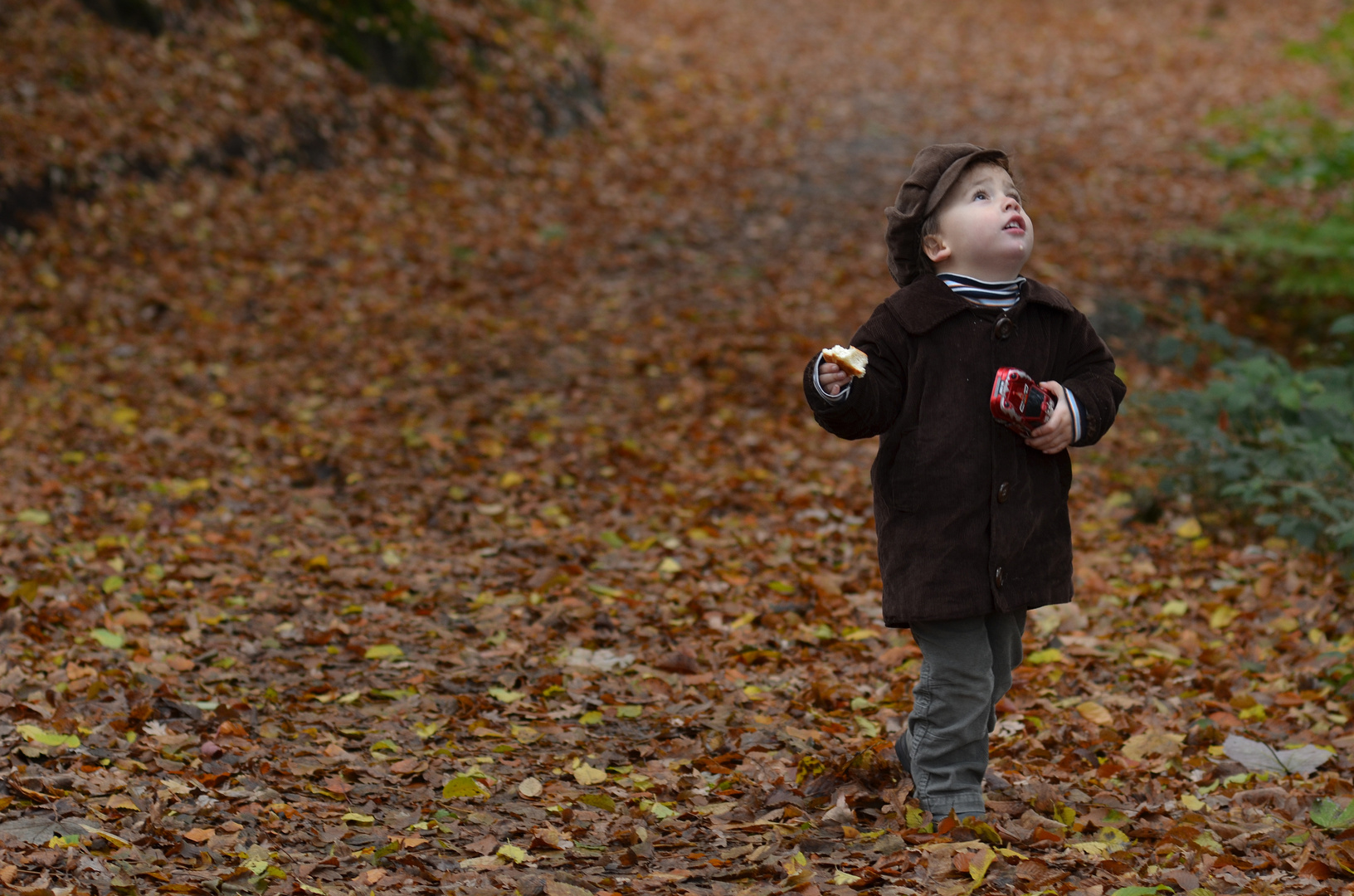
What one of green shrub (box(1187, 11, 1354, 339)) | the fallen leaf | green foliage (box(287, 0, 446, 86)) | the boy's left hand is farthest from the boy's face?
green foliage (box(287, 0, 446, 86))

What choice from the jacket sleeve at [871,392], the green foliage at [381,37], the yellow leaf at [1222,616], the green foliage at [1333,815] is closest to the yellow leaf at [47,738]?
the jacket sleeve at [871,392]

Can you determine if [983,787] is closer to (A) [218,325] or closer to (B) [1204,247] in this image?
(A) [218,325]

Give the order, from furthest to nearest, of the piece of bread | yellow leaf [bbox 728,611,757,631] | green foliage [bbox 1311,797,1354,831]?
yellow leaf [bbox 728,611,757,631] < green foliage [bbox 1311,797,1354,831] < the piece of bread

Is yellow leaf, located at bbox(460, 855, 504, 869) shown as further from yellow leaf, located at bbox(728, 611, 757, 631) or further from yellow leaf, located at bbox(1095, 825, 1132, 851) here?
yellow leaf, located at bbox(728, 611, 757, 631)

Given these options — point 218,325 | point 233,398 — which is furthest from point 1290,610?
point 218,325

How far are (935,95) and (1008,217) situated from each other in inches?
534

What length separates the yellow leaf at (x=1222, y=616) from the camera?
496 centimetres

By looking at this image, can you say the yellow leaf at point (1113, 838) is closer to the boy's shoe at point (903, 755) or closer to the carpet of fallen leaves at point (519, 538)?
the carpet of fallen leaves at point (519, 538)

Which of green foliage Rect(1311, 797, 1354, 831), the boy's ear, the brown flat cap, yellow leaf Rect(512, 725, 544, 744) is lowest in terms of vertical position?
yellow leaf Rect(512, 725, 544, 744)

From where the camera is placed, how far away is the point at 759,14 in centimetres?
1980

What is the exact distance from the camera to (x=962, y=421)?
10.2 feet

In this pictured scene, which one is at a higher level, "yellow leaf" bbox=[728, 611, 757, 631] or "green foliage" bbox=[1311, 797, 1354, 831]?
"green foliage" bbox=[1311, 797, 1354, 831]

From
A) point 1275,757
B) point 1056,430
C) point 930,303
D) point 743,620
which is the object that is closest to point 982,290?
point 930,303

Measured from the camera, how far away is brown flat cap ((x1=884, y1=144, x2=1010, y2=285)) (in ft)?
10.3
